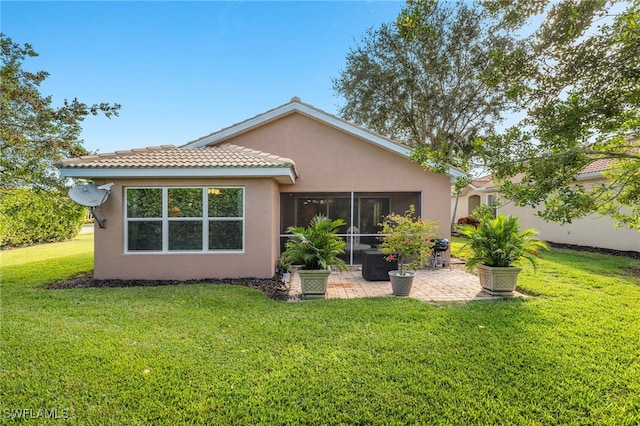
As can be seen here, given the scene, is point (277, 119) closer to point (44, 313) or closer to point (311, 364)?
point (44, 313)

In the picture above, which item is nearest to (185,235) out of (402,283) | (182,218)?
(182,218)

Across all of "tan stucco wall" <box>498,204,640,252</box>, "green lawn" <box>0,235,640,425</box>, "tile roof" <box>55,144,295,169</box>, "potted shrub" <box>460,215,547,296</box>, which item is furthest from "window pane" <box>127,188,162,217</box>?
"tan stucco wall" <box>498,204,640,252</box>

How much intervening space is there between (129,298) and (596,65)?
1055 cm

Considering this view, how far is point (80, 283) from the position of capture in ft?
30.9

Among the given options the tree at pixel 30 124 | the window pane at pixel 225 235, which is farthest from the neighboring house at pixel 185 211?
the tree at pixel 30 124

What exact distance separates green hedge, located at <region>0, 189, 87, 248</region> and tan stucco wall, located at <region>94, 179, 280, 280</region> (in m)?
2.42

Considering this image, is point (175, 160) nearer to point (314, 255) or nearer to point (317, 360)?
point (314, 255)

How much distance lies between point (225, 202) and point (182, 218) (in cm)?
143

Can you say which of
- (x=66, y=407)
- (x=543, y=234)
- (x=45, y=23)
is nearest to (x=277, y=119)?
(x=45, y=23)

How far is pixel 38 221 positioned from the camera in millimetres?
19281

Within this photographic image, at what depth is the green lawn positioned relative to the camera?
3.54 meters

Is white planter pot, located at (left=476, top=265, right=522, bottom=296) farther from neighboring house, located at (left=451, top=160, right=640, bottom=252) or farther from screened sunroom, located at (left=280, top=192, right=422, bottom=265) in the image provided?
screened sunroom, located at (left=280, top=192, right=422, bottom=265)

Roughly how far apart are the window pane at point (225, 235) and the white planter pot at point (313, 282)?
3039mm

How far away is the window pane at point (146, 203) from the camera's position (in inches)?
385
